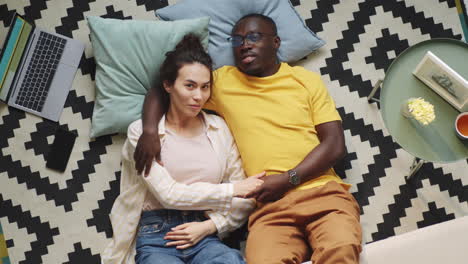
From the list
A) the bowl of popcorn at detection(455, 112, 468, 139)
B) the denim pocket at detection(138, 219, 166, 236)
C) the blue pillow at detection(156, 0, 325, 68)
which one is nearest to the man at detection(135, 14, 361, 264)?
the blue pillow at detection(156, 0, 325, 68)

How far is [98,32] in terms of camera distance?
2.07 metres

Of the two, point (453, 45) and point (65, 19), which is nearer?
point (453, 45)

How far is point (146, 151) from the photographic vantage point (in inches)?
73.7

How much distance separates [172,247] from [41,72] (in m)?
1.05

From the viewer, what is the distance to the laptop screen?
2.12 metres

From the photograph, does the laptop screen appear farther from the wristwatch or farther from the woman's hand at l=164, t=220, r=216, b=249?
the wristwatch

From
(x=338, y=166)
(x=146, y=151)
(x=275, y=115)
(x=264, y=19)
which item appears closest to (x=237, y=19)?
(x=264, y=19)

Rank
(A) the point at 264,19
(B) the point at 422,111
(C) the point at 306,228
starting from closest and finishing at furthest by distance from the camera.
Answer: (B) the point at 422,111 → (C) the point at 306,228 → (A) the point at 264,19

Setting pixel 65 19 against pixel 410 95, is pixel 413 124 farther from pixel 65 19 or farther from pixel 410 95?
pixel 65 19

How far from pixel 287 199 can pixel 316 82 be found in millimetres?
534

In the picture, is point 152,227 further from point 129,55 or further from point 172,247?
point 129,55

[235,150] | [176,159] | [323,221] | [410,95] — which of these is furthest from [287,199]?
[410,95]

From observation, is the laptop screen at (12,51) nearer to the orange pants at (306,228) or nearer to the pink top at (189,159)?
the pink top at (189,159)

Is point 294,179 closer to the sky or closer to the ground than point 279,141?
closer to the ground
